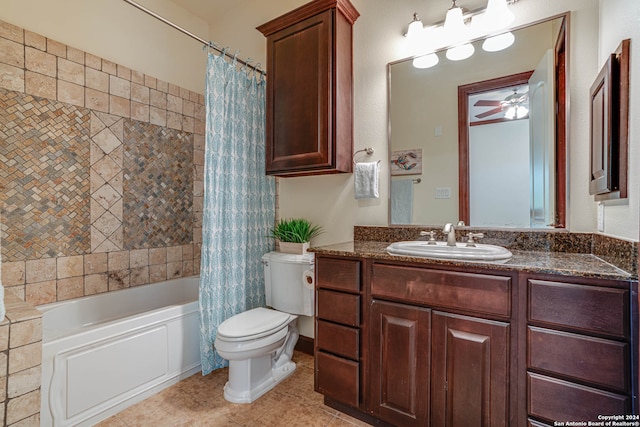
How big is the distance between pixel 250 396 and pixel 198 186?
1.89 metres

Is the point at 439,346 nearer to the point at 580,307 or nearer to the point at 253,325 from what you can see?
the point at 580,307

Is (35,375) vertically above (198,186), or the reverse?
(198,186)

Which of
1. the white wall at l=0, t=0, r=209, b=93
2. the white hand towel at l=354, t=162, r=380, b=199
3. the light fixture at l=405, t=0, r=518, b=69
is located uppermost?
the white wall at l=0, t=0, r=209, b=93

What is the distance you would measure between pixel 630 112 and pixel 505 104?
0.65 m

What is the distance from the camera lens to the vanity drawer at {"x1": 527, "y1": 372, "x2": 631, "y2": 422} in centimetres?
96

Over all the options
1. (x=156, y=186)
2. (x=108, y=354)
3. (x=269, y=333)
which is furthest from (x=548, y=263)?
(x=156, y=186)

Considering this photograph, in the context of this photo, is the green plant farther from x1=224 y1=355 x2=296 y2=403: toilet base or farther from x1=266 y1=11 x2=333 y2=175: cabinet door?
x1=224 y1=355 x2=296 y2=403: toilet base

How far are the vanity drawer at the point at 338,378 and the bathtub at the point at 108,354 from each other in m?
0.97

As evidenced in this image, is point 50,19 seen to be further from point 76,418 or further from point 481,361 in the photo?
point 481,361

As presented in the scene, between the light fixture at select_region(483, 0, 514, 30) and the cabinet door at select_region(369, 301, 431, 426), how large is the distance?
5.12 ft

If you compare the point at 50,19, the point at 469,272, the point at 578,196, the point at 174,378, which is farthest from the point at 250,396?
the point at 50,19

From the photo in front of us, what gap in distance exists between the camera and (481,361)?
118 cm

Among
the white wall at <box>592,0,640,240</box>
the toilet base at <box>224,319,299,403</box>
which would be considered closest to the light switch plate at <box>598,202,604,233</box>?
the white wall at <box>592,0,640,240</box>

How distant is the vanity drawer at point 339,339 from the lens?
150cm
